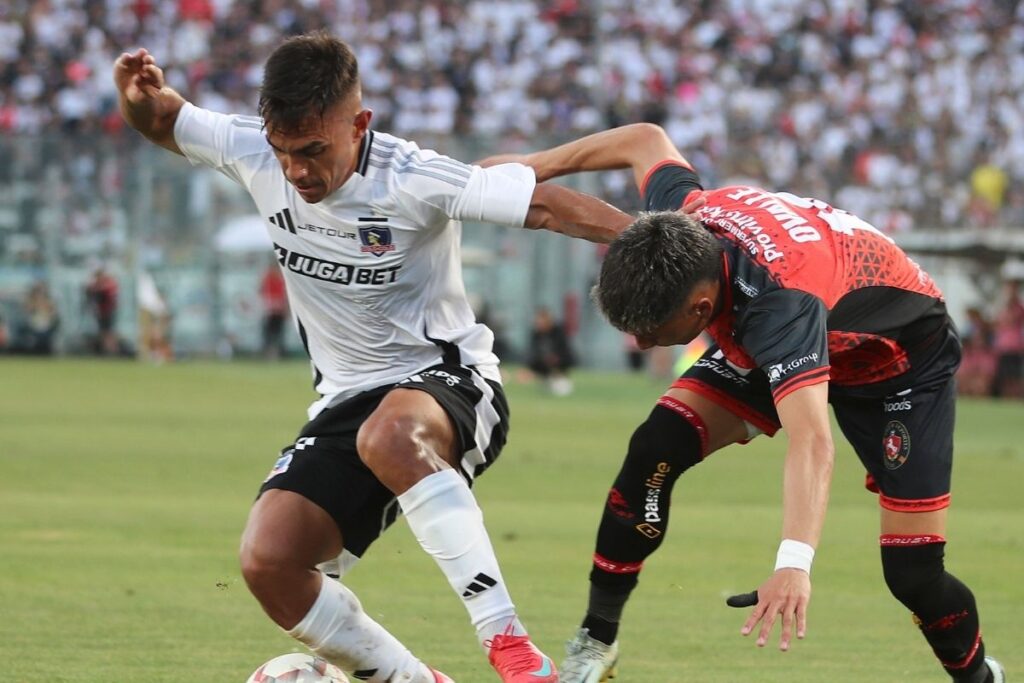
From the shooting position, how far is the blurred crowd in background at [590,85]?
33062 millimetres

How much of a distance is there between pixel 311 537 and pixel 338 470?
26 centimetres

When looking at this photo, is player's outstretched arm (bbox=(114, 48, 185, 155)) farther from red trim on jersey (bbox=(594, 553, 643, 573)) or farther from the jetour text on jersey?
red trim on jersey (bbox=(594, 553, 643, 573))

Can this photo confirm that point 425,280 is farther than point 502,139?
No

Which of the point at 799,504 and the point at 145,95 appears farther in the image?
the point at 145,95

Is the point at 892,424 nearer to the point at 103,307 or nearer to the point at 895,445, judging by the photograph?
the point at 895,445

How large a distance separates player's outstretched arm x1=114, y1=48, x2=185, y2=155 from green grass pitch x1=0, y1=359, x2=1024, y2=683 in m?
2.15

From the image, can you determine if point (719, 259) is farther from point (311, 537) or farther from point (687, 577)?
point (687, 577)

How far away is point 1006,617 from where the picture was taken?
8859 mm

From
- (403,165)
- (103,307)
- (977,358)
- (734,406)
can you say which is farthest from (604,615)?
(103,307)

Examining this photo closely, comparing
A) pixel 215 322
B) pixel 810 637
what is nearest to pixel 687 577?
pixel 810 637

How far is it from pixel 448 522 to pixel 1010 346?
77.0ft

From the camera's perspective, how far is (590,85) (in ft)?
118

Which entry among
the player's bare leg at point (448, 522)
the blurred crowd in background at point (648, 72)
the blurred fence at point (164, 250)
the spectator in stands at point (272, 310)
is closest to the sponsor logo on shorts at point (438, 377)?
the player's bare leg at point (448, 522)

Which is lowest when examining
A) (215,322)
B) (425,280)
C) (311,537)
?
(215,322)
